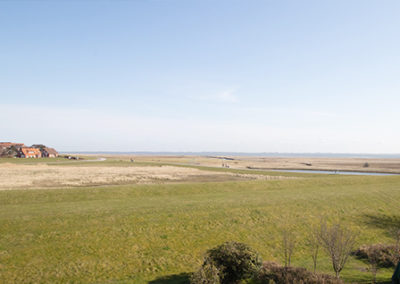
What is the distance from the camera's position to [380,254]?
19984 mm

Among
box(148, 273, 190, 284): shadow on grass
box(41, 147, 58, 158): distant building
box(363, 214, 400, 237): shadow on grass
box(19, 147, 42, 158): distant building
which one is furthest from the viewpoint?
box(41, 147, 58, 158): distant building

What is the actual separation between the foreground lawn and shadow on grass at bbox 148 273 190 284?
0.07m

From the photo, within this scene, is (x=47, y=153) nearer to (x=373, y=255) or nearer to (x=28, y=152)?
(x=28, y=152)

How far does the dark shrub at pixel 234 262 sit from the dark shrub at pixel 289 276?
141 cm

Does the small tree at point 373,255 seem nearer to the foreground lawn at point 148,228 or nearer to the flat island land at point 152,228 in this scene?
the flat island land at point 152,228

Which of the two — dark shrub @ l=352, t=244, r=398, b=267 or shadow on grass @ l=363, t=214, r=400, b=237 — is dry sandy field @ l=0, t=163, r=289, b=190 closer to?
shadow on grass @ l=363, t=214, r=400, b=237

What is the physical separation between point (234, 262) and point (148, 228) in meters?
10.7

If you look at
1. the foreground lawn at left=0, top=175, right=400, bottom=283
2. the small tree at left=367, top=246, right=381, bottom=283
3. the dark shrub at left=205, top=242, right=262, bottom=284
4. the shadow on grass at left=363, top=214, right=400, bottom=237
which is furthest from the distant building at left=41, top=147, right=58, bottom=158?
the small tree at left=367, top=246, right=381, bottom=283

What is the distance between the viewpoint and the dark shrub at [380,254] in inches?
748

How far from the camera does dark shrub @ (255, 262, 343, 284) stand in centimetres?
1383

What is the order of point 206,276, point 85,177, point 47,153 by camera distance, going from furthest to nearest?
point 47,153 → point 85,177 → point 206,276

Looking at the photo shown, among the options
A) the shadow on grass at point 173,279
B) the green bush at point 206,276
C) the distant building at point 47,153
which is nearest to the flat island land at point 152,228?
the shadow on grass at point 173,279

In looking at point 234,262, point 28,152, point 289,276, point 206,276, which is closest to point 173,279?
point 206,276

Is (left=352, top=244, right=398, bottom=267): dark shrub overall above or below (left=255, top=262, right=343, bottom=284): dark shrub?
below
